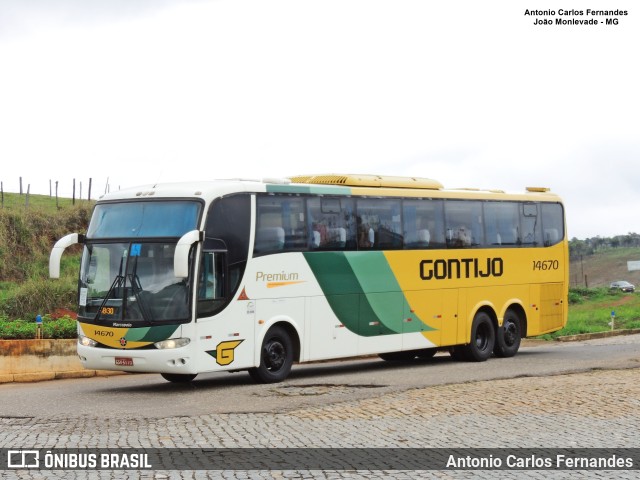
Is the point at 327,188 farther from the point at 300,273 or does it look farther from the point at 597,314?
the point at 597,314

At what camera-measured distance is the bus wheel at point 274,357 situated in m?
18.7

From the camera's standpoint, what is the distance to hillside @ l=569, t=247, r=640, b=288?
4406 inches

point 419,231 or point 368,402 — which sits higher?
point 419,231

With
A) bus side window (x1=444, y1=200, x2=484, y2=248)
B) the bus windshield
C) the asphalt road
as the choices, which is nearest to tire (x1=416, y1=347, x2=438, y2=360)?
the asphalt road

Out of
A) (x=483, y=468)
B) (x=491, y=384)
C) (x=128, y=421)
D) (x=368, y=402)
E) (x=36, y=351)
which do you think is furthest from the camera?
(x=36, y=351)

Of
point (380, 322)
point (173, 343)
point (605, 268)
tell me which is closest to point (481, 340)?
point (380, 322)

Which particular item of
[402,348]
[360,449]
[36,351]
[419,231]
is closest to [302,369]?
[402,348]

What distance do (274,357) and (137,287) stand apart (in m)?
2.94

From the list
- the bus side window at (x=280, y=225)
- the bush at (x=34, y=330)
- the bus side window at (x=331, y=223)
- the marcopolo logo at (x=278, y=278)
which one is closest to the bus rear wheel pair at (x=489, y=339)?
the bus side window at (x=331, y=223)

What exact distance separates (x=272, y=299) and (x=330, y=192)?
2681 millimetres

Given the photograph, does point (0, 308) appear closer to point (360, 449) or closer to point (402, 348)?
point (402, 348)

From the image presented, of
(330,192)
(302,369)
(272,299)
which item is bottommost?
(302,369)

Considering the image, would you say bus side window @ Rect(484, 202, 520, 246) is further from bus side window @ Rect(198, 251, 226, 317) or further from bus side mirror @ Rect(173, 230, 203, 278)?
bus side mirror @ Rect(173, 230, 203, 278)

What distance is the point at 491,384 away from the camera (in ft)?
57.4
